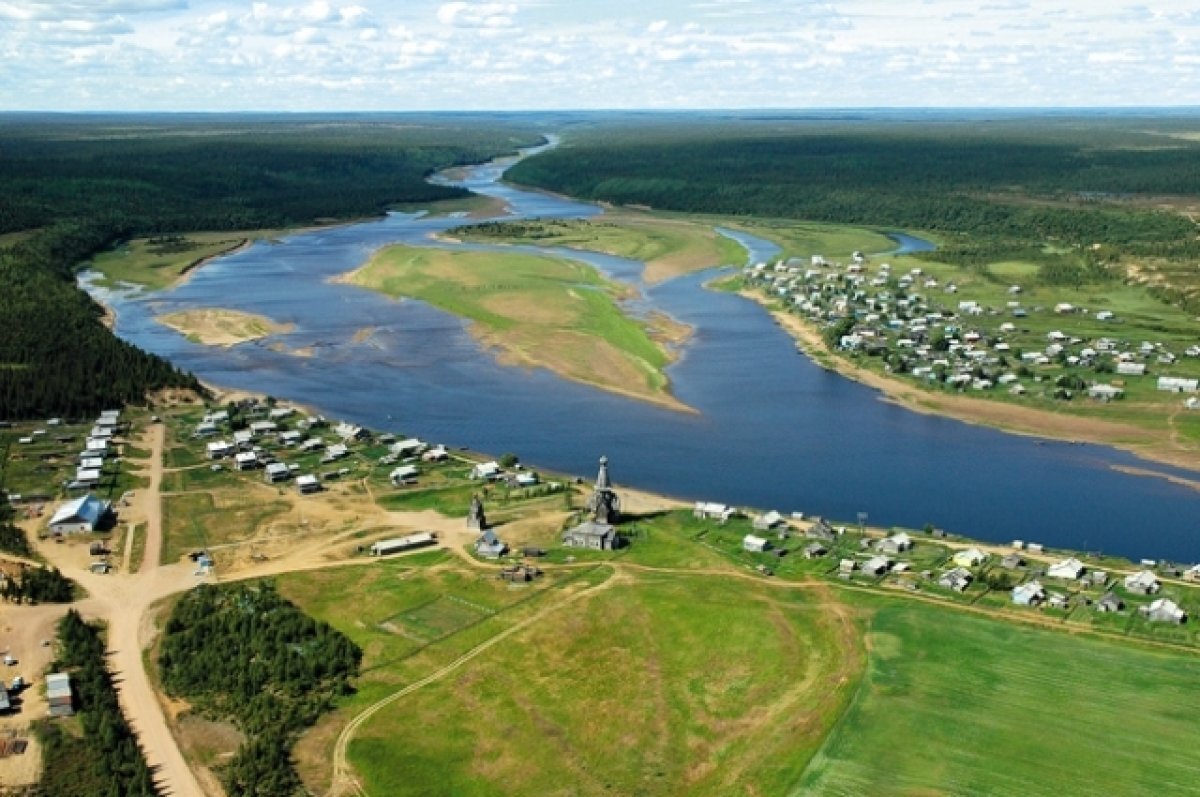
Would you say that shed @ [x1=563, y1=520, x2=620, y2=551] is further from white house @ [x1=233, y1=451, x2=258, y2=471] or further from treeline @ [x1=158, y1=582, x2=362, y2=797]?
white house @ [x1=233, y1=451, x2=258, y2=471]

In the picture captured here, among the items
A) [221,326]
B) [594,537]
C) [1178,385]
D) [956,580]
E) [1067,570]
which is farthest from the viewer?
[221,326]

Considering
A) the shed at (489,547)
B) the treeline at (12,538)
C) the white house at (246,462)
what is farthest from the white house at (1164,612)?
the treeline at (12,538)

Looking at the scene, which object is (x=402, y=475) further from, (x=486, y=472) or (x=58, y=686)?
(x=58, y=686)

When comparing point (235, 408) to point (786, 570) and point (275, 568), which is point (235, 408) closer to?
point (275, 568)

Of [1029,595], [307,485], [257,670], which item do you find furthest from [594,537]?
[1029,595]

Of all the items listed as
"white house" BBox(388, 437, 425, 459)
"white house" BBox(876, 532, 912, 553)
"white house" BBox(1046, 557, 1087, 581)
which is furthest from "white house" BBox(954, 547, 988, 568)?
"white house" BBox(388, 437, 425, 459)

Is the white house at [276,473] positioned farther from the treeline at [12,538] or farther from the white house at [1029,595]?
the white house at [1029,595]

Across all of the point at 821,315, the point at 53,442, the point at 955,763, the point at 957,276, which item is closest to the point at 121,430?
the point at 53,442
